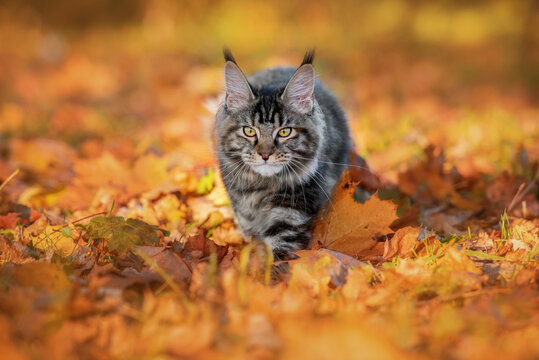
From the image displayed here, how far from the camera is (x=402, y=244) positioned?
2020 mm

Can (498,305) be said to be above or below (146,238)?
above

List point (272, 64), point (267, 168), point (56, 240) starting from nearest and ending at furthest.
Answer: point (56, 240), point (267, 168), point (272, 64)

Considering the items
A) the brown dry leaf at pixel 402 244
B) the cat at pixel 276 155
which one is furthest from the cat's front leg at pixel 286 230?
the brown dry leaf at pixel 402 244

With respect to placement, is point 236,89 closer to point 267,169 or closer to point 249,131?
point 249,131

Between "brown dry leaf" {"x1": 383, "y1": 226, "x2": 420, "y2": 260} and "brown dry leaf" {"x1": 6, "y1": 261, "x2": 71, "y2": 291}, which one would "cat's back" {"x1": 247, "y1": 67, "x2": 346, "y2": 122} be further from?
"brown dry leaf" {"x1": 6, "y1": 261, "x2": 71, "y2": 291}

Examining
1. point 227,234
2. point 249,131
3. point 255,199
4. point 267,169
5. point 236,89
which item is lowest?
point 227,234

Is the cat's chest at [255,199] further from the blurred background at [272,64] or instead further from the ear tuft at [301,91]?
the blurred background at [272,64]

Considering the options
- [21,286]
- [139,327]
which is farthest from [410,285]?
[21,286]

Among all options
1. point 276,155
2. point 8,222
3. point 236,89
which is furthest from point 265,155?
point 8,222

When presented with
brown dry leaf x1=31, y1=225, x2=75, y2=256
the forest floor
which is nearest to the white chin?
the forest floor

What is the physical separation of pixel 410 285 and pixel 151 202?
1.69 meters

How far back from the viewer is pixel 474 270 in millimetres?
1721

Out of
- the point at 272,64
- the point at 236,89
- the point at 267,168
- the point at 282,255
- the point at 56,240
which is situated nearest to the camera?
the point at 56,240

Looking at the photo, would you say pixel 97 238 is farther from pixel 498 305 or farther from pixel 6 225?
pixel 498 305
